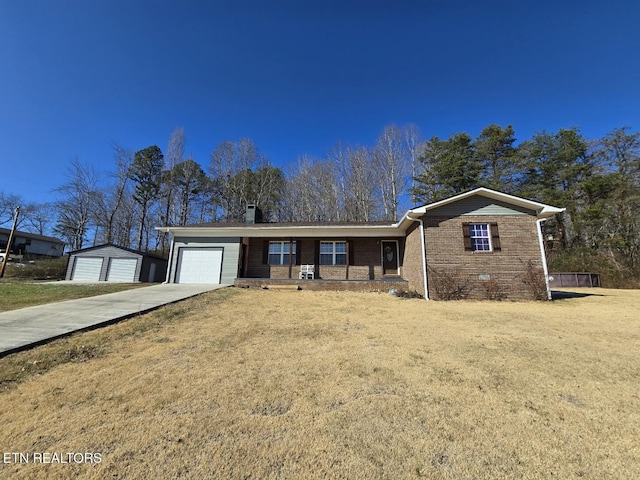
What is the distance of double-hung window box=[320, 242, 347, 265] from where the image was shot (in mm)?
13000

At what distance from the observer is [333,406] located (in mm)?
2375

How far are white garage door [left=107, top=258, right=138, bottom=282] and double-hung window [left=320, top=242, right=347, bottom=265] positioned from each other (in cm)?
1197

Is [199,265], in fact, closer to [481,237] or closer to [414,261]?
[414,261]

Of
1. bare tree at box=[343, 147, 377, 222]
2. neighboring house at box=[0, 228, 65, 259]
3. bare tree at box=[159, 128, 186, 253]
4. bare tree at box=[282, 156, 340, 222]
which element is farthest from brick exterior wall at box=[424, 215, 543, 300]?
neighboring house at box=[0, 228, 65, 259]

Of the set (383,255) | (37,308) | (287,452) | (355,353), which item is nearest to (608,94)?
(383,255)

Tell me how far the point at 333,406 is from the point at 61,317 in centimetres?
606

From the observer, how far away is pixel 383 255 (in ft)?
42.6

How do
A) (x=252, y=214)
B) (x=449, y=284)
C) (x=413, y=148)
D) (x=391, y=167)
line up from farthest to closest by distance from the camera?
1. (x=413, y=148)
2. (x=391, y=167)
3. (x=252, y=214)
4. (x=449, y=284)

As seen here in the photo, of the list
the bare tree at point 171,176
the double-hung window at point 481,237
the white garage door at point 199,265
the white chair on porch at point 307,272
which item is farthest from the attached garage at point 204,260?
the bare tree at point 171,176

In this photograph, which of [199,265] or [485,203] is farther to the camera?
[199,265]

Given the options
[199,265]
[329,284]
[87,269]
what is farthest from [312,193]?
[87,269]

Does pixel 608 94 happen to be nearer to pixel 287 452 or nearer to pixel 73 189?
pixel 287 452

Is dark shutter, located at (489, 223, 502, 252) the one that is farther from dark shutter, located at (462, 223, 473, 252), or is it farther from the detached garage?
the detached garage

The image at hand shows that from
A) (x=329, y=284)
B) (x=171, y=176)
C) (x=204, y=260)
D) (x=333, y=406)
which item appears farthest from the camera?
(x=171, y=176)
